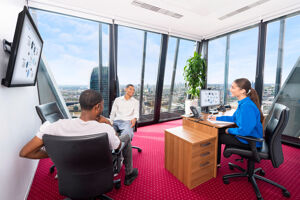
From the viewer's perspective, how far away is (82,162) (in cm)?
100

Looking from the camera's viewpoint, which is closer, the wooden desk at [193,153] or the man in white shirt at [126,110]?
the wooden desk at [193,153]

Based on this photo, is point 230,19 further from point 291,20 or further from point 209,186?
point 209,186

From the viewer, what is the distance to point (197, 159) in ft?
5.88

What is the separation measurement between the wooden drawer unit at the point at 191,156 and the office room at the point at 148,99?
0.7 inches

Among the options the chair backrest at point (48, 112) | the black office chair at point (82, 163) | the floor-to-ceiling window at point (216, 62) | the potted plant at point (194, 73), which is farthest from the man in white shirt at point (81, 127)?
the floor-to-ceiling window at point (216, 62)

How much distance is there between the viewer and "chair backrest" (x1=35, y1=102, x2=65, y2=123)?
1.89 metres

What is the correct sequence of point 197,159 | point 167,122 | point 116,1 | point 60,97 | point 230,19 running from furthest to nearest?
point 167,122 → point 230,19 → point 60,97 → point 116,1 → point 197,159

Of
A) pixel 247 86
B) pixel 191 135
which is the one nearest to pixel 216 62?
pixel 247 86

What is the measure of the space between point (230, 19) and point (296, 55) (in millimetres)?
1704

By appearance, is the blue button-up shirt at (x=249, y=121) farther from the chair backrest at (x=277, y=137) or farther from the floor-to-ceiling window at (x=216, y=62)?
the floor-to-ceiling window at (x=216, y=62)

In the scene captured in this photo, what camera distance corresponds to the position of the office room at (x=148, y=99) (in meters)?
1.17

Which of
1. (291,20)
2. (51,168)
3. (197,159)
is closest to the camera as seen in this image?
(197,159)

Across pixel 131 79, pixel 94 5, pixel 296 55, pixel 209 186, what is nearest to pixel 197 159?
pixel 209 186

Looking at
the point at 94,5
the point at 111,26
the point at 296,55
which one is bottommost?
the point at 296,55
